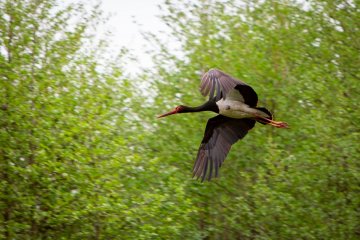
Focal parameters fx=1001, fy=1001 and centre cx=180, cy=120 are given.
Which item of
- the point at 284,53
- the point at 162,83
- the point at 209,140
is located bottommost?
the point at 162,83

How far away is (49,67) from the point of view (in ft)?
50.5

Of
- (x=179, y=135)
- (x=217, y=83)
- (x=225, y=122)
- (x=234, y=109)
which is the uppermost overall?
(x=217, y=83)

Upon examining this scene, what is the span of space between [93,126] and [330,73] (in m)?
4.57

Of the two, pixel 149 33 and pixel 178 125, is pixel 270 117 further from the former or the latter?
pixel 149 33

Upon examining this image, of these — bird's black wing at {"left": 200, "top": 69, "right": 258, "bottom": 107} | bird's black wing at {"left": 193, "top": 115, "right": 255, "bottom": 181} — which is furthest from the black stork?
bird's black wing at {"left": 200, "top": 69, "right": 258, "bottom": 107}

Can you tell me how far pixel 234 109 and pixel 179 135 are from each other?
582 cm

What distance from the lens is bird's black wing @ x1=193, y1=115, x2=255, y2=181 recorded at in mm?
11648

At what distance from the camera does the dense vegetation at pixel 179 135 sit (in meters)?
13.6

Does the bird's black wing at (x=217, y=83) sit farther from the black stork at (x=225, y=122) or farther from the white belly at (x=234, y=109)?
the white belly at (x=234, y=109)

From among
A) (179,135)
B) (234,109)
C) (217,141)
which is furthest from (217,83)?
(179,135)

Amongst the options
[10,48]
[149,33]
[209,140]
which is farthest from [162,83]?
[209,140]

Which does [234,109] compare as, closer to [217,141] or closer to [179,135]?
[217,141]

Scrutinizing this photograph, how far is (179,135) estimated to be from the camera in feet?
56.3

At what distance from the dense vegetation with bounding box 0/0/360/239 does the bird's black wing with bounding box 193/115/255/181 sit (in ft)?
7.08
